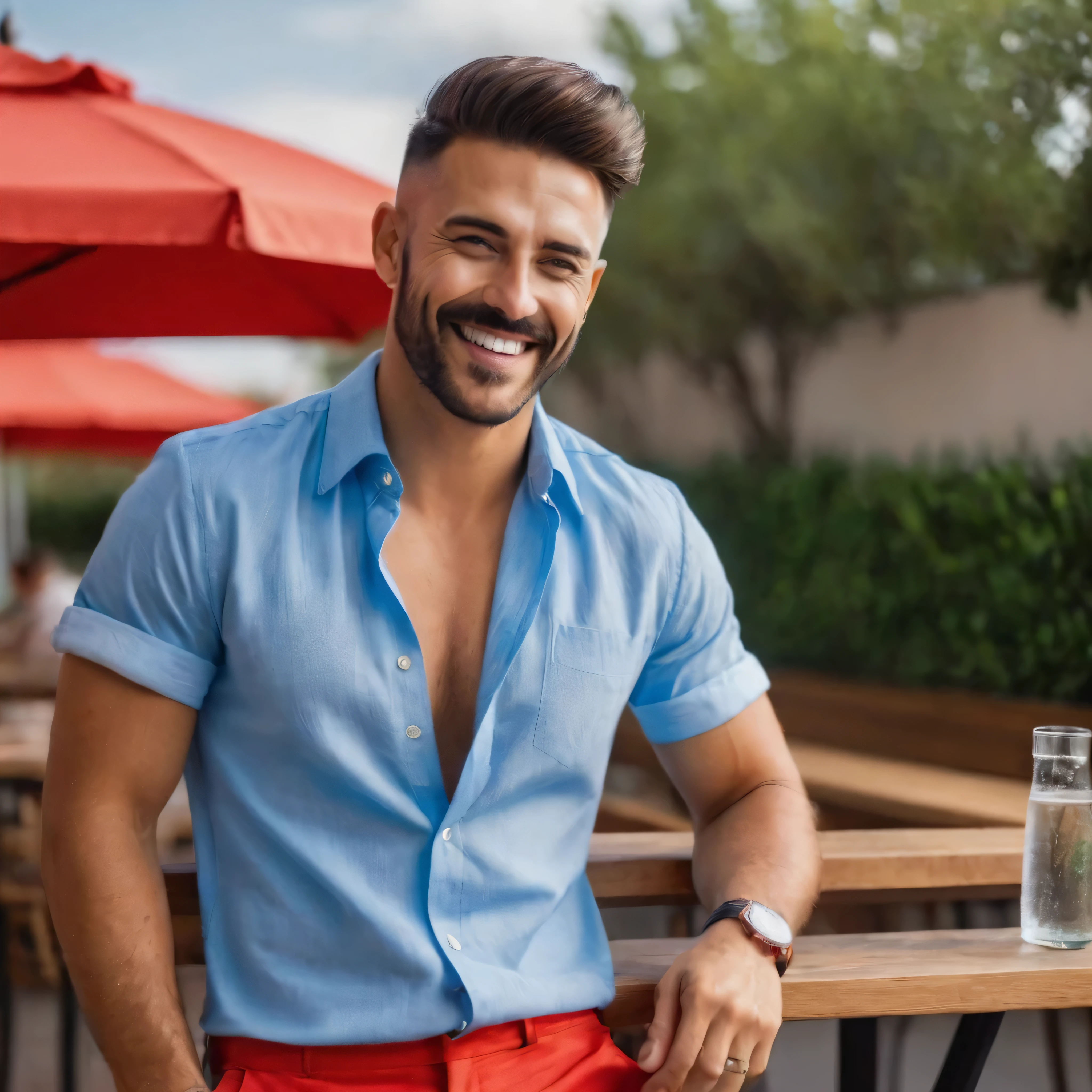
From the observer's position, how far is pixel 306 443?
1790 millimetres

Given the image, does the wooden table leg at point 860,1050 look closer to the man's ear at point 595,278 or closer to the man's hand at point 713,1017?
the man's hand at point 713,1017

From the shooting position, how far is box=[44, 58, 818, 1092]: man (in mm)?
1605

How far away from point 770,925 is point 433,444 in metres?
0.80

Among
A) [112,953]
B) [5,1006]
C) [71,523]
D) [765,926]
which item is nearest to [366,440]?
[112,953]

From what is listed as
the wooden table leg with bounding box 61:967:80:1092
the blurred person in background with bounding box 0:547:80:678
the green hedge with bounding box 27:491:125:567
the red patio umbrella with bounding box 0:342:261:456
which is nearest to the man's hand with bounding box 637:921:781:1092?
the wooden table leg with bounding box 61:967:80:1092

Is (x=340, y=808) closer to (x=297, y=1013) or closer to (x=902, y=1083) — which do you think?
(x=297, y=1013)

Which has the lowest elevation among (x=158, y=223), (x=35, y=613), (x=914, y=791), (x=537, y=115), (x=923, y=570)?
(x=914, y=791)

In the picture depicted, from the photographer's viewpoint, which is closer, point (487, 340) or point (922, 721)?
point (487, 340)

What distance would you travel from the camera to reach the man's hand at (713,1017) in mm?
1683

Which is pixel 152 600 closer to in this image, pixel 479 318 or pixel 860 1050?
pixel 479 318

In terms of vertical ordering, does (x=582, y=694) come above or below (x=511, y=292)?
below

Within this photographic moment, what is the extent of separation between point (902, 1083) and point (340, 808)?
3260 millimetres

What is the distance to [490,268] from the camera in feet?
5.74

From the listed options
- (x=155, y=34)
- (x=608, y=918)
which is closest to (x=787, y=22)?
(x=608, y=918)
